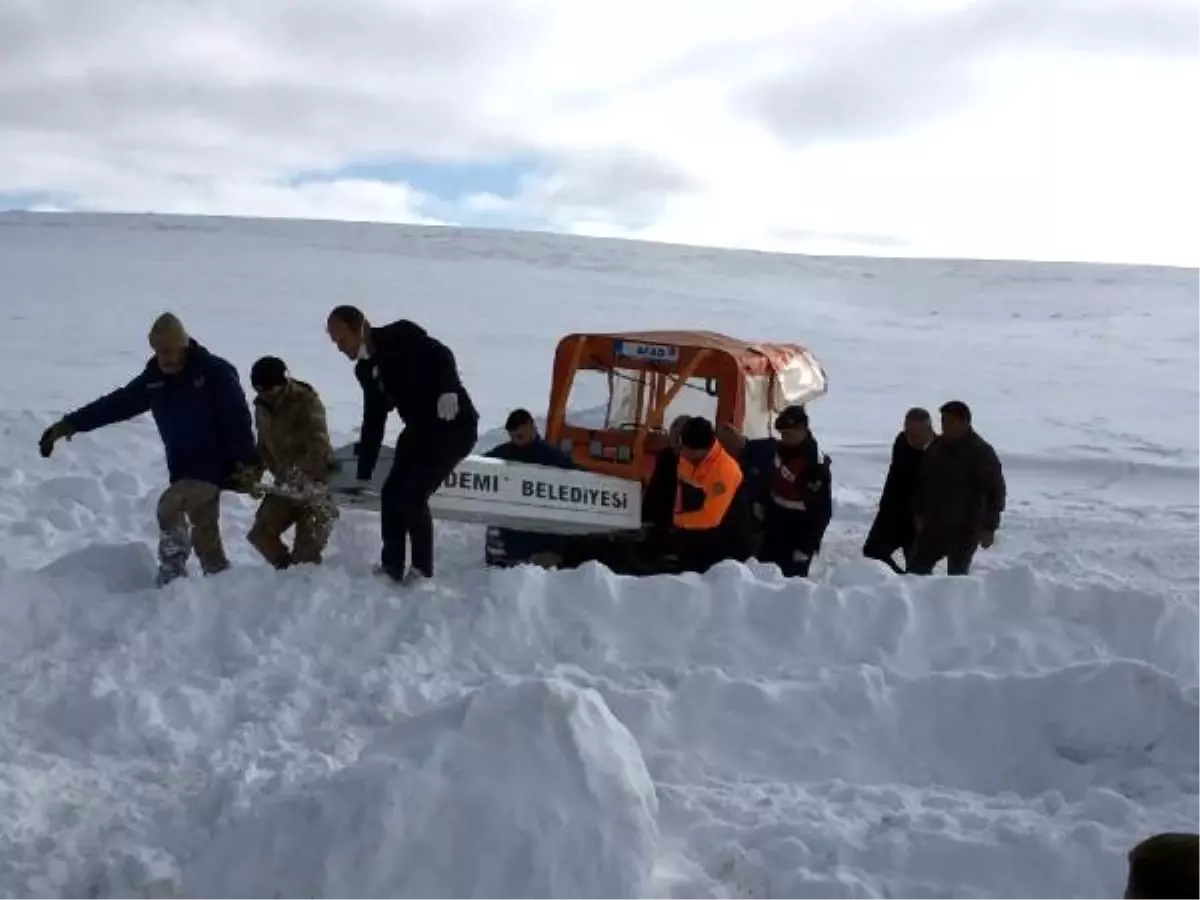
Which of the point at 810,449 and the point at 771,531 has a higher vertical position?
the point at 810,449

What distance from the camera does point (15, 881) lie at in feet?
10.8

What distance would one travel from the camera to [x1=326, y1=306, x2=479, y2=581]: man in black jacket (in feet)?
18.8

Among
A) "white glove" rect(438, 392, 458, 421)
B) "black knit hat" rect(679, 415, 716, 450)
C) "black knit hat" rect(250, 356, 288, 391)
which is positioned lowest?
"black knit hat" rect(679, 415, 716, 450)

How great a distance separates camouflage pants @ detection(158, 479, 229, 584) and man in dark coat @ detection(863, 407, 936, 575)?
4.12 metres

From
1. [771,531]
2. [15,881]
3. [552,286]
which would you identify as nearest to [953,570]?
[771,531]

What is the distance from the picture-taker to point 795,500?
7207 mm

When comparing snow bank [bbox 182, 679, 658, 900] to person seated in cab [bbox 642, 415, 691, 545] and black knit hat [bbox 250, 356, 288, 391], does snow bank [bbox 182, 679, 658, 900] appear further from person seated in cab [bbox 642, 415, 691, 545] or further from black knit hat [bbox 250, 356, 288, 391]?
person seated in cab [bbox 642, 415, 691, 545]

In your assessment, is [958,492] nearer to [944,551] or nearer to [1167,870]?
[944,551]

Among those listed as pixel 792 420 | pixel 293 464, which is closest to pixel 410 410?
pixel 293 464

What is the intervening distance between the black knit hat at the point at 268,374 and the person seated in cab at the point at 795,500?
2.77m

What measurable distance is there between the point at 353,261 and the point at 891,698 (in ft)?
134

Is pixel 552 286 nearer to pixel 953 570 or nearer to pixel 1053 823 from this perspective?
pixel 953 570

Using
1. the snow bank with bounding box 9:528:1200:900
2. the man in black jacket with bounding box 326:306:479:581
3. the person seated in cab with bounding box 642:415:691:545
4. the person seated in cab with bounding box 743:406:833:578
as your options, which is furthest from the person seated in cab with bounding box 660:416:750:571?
the man in black jacket with bounding box 326:306:479:581

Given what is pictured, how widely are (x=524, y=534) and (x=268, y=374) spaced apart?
199cm
